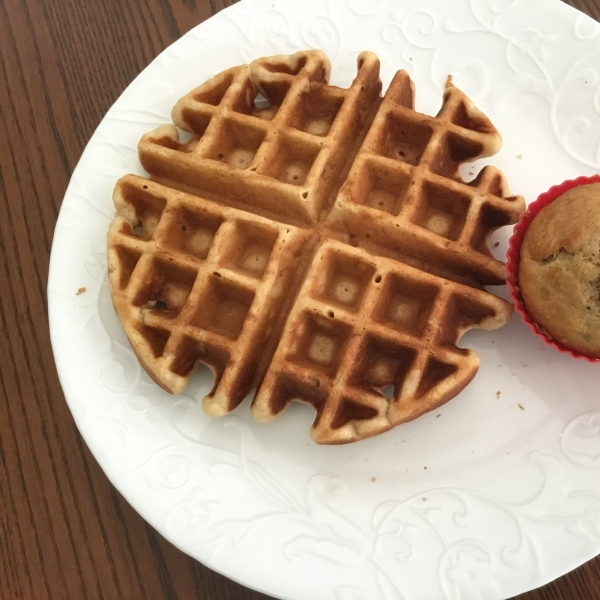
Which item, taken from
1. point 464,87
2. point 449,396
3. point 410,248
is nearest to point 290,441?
point 449,396

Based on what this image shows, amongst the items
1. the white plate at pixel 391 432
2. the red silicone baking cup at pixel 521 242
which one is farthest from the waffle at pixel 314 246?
the white plate at pixel 391 432

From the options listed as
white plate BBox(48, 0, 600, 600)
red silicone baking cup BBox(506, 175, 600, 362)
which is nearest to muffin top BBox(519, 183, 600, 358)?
red silicone baking cup BBox(506, 175, 600, 362)

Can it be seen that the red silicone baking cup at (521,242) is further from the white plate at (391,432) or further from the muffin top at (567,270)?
the white plate at (391,432)

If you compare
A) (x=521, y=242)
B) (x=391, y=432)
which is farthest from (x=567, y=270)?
(x=391, y=432)

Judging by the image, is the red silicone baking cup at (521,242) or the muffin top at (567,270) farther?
the red silicone baking cup at (521,242)

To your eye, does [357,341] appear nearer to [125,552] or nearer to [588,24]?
[125,552]

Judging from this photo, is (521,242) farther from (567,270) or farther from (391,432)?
(391,432)
